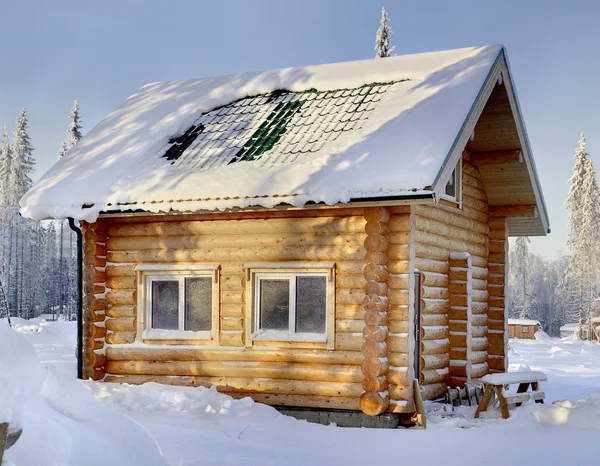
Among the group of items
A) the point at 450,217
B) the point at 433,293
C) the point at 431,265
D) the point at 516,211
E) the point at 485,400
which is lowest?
the point at 485,400

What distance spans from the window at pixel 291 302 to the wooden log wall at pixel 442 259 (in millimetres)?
1863

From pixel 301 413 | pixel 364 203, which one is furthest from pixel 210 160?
pixel 301 413

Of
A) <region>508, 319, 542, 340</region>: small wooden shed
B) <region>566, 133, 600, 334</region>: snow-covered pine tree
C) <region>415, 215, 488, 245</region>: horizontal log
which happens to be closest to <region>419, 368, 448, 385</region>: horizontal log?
<region>415, 215, 488, 245</region>: horizontal log

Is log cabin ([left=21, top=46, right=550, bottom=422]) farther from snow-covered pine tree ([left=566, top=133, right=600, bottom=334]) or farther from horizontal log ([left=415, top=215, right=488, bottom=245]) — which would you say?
snow-covered pine tree ([left=566, top=133, right=600, bottom=334])

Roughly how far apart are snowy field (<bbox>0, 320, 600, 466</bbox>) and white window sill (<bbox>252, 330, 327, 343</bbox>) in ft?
3.64

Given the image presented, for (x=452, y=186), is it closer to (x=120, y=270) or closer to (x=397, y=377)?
(x=397, y=377)

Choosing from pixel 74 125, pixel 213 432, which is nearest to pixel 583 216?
pixel 74 125

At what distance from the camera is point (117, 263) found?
14.1 metres

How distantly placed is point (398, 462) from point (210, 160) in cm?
676

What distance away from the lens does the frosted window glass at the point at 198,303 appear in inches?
530

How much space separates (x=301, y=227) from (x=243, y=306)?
1684 millimetres

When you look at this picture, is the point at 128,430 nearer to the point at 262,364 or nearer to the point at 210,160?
the point at 262,364

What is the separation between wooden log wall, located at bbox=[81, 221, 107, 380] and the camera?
45.7 feet

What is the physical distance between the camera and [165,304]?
1380cm
